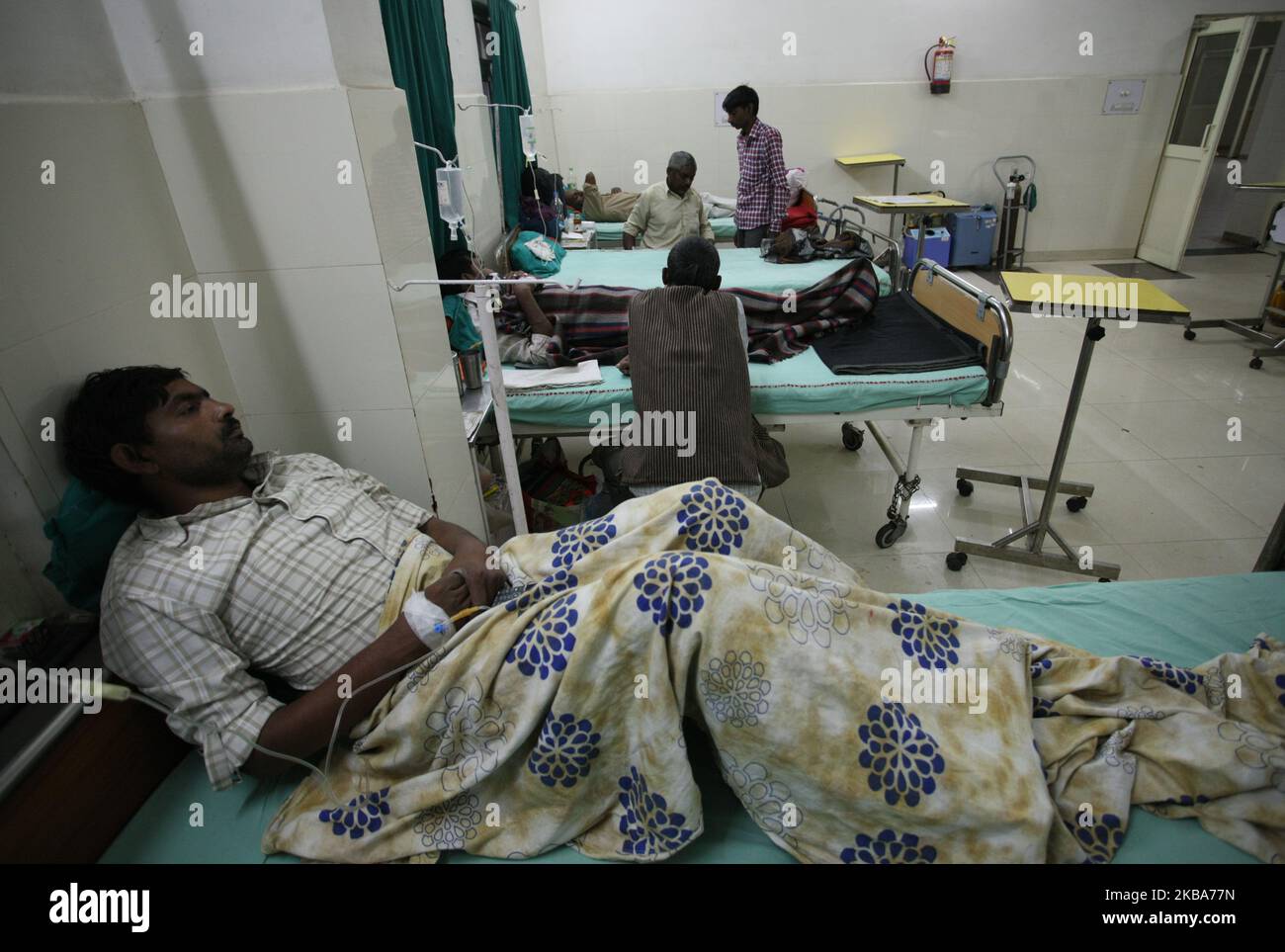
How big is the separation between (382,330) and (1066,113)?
7220 mm

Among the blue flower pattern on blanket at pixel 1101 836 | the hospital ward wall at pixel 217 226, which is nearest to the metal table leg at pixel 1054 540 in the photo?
the blue flower pattern on blanket at pixel 1101 836

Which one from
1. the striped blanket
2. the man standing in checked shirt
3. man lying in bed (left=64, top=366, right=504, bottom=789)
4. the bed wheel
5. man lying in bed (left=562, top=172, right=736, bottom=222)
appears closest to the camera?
man lying in bed (left=64, top=366, right=504, bottom=789)

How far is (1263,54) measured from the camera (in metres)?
5.68

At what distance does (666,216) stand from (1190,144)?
530cm

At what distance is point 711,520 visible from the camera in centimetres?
141

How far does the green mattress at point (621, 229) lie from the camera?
5.58 meters

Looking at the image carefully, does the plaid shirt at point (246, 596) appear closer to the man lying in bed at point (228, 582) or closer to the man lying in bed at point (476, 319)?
the man lying in bed at point (228, 582)

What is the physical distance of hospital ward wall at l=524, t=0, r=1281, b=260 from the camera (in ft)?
19.5

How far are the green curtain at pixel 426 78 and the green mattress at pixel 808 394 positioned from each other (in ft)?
2.50

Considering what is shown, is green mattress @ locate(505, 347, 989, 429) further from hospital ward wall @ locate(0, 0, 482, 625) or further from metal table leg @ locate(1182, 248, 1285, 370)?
metal table leg @ locate(1182, 248, 1285, 370)

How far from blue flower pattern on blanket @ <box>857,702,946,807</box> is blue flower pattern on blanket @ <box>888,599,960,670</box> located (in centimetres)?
14

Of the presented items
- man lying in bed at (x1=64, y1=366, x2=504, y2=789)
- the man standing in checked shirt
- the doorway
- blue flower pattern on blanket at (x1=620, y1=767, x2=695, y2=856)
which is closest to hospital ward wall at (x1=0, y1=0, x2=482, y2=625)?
man lying in bed at (x1=64, y1=366, x2=504, y2=789)
